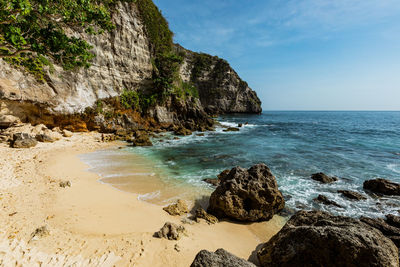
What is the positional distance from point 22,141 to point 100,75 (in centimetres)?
1134

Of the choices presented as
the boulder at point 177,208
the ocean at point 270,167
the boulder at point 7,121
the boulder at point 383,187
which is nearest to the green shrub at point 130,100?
the ocean at point 270,167

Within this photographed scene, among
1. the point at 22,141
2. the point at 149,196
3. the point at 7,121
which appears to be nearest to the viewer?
the point at 149,196

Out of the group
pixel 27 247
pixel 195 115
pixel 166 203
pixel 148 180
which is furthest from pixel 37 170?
pixel 195 115

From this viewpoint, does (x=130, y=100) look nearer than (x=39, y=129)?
No

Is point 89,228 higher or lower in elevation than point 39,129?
lower

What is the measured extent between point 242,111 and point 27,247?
7647 centimetres

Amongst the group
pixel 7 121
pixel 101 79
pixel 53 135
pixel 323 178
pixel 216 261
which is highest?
pixel 101 79

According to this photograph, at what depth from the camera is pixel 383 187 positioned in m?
8.73

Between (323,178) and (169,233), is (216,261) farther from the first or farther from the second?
(323,178)

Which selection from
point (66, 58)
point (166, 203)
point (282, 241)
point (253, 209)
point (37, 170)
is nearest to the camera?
point (282, 241)

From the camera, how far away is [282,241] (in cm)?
405

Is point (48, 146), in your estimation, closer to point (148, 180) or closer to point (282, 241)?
point (148, 180)

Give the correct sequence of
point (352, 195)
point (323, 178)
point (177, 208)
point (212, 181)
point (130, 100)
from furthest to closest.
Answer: point (130, 100)
point (323, 178)
point (212, 181)
point (352, 195)
point (177, 208)

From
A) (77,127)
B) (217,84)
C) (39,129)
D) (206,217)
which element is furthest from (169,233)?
(217,84)
